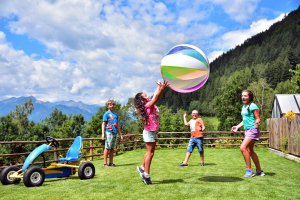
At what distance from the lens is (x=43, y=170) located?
6.55 metres

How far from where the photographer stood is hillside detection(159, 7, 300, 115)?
83.0m

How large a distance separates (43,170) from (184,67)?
3.45m

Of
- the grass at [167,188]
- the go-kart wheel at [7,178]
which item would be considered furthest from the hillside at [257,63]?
the go-kart wheel at [7,178]

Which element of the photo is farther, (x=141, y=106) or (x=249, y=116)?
(x=249, y=116)

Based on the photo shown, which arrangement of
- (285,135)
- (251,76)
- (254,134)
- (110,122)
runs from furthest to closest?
(251,76) < (285,135) < (110,122) < (254,134)

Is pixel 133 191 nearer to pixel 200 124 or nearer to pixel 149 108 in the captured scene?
pixel 149 108

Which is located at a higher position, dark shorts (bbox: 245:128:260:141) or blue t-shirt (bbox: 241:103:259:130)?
blue t-shirt (bbox: 241:103:259:130)

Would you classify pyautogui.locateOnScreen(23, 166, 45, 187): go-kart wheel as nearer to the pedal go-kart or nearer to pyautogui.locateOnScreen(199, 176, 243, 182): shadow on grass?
the pedal go-kart

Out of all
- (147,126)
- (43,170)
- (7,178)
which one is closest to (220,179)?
(147,126)

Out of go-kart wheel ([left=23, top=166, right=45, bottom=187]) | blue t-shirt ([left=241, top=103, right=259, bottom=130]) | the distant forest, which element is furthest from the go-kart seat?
the distant forest

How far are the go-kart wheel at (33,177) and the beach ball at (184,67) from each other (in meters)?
3.00

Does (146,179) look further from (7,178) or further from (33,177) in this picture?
(7,178)

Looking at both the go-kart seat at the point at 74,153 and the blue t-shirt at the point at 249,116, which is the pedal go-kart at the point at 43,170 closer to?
the go-kart seat at the point at 74,153

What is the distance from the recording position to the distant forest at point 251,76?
2081 inches
